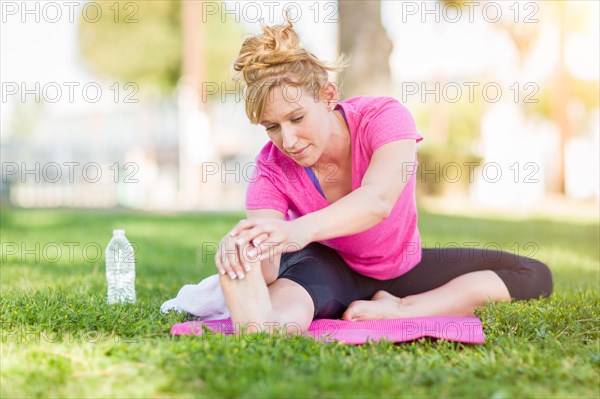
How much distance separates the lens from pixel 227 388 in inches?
82.9

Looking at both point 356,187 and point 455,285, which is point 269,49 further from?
point 455,285

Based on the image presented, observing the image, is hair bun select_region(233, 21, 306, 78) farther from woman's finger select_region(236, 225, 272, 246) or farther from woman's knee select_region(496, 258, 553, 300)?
woman's knee select_region(496, 258, 553, 300)

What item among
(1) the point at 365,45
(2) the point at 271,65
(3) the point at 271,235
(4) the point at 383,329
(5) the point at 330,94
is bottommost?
(4) the point at 383,329

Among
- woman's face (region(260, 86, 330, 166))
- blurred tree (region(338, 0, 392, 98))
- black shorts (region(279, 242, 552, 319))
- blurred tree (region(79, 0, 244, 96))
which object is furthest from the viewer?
blurred tree (region(79, 0, 244, 96))

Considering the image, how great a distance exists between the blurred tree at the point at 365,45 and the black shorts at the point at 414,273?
21.8 feet

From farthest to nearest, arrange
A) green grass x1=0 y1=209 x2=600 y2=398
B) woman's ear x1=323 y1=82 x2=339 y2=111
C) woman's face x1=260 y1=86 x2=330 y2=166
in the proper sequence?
woman's ear x1=323 y1=82 x2=339 y2=111 → woman's face x1=260 y1=86 x2=330 y2=166 → green grass x1=0 y1=209 x2=600 y2=398

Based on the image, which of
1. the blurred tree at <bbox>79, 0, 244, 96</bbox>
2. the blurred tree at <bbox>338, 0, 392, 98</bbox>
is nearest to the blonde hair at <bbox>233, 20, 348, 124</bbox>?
the blurred tree at <bbox>338, 0, 392, 98</bbox>

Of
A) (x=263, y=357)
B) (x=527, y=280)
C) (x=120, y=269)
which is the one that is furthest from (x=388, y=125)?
(x=120, y=269)

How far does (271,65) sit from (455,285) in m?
1.44

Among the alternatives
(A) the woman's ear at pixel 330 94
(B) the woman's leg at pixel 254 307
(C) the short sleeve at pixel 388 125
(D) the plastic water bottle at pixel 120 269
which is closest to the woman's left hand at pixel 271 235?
(B) the woman's leg at pixel 254 307

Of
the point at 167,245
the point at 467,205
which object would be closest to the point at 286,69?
the point at 167,245

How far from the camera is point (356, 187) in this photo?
11.2 feet

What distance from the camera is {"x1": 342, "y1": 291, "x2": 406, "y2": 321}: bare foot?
331 centimetres

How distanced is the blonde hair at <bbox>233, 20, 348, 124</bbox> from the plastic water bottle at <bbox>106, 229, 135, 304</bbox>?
115 centimetres
